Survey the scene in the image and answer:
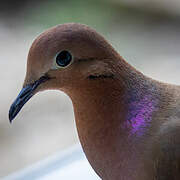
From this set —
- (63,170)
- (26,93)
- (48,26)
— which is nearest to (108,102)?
(26,93)

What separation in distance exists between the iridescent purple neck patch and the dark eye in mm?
151

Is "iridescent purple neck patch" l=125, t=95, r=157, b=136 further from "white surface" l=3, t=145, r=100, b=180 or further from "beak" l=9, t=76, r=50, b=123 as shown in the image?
"white surface" l=3, t=145, r=100, b=180

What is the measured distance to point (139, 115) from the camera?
91 centimetres

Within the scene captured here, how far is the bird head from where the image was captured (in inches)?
32.7

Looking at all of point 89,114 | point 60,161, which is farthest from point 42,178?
point 89,114

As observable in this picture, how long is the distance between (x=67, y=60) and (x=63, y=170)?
0.55 m

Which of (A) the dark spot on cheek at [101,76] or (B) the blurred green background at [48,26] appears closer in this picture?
(A) the dark spot on cheek at [101,76]

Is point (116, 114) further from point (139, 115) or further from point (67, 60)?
point (67, 60)

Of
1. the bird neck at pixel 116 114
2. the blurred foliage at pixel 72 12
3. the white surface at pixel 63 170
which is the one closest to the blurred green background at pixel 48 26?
the blurred foliage at pixel 72 12

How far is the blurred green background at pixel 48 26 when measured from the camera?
2344 mm

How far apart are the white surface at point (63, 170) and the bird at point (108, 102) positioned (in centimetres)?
34

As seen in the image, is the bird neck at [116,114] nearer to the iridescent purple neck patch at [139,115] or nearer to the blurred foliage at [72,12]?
the iridescent purple neck patch at [139,115]

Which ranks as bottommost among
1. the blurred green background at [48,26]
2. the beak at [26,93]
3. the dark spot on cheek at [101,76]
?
the beak at [26,93]

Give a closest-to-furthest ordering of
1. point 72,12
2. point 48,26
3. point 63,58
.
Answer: point 63,58
point 48,26
point 72,12
